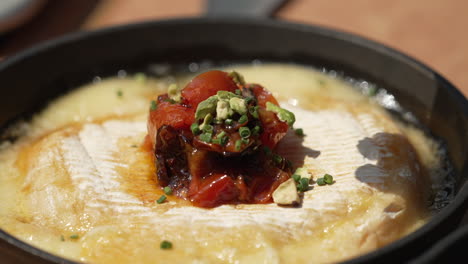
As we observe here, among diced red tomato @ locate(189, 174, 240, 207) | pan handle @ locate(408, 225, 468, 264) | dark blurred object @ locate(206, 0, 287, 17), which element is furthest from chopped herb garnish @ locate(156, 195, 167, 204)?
dark blurred object @ locate(206, 0, 287, 17)

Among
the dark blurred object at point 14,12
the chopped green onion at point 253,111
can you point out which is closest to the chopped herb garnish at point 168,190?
the chopped green onion at point 253,111

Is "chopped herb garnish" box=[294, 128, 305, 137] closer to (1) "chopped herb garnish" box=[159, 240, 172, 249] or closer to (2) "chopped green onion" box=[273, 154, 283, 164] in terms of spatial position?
(2) "chopped green onion" box=[273, 154, 283, 164]

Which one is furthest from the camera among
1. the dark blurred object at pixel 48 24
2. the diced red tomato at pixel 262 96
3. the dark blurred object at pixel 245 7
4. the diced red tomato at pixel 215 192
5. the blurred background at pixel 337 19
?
the dark blurred object at pixel 245 7

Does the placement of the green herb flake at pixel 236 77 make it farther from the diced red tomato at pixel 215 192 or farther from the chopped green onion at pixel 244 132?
the diced red tomato at pixel 215 192

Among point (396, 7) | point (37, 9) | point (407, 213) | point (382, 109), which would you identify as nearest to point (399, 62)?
point (382, 109)

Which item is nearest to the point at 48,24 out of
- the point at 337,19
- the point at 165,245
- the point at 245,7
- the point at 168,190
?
the point at 245,7

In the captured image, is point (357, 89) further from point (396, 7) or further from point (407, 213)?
point (396, 7)
